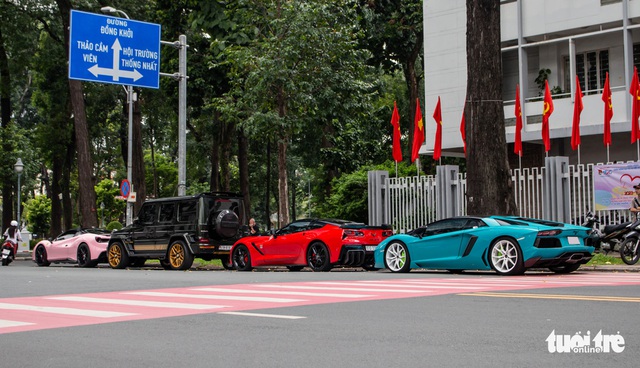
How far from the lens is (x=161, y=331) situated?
8.35 m

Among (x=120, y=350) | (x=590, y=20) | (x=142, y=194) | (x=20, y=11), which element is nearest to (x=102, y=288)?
(x=120, y=350)

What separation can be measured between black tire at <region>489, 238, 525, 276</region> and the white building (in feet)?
41.6

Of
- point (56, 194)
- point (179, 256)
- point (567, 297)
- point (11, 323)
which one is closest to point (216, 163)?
point (56, 194)

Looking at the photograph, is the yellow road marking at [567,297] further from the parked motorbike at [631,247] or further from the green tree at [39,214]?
the green tree at [39,214]

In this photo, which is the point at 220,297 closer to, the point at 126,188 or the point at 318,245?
the point at 318,245

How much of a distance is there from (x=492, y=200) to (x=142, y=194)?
23378mm

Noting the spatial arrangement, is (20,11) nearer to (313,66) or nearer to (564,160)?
(313,66)

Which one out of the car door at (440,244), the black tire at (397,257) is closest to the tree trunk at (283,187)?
the black tire at (397,257)

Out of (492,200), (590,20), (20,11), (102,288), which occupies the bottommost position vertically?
(102,288)

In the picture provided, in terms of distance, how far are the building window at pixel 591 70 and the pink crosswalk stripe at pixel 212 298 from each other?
1681 centimetres

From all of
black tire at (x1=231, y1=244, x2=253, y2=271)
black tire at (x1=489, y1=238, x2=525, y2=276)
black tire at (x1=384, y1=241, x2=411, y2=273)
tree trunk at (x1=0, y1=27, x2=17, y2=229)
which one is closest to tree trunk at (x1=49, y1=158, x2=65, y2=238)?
tree trunk at (x1=0, y1=27, x2=17, y2=229)

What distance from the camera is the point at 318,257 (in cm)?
2098

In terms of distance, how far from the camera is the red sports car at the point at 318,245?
20516 millimetres

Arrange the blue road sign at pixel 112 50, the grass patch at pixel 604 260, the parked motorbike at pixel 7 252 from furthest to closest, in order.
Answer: the parked motorbike at pixel 7 252
the blue road sign at pixel 112 50
the grass patch at pixel 604 260
